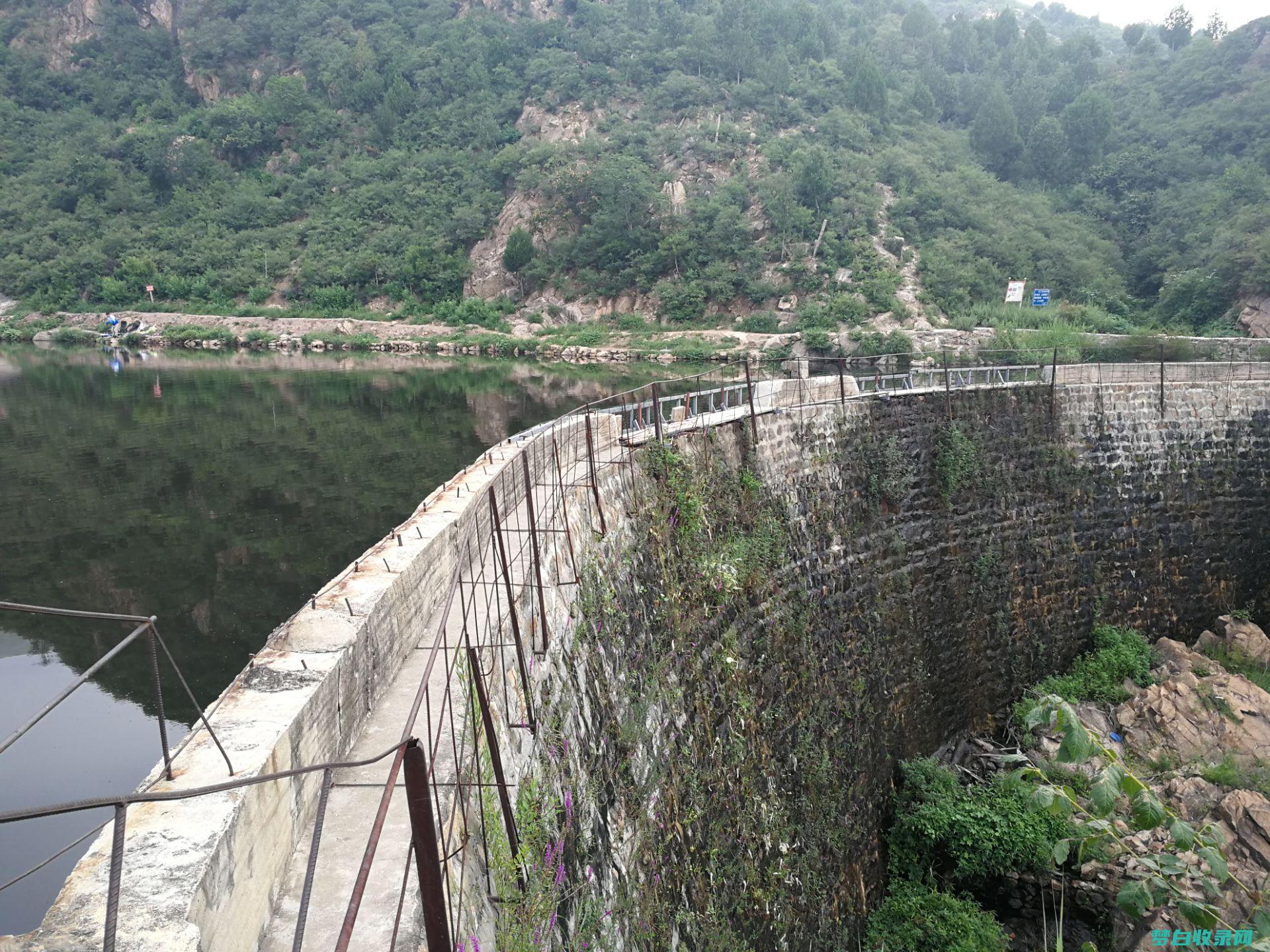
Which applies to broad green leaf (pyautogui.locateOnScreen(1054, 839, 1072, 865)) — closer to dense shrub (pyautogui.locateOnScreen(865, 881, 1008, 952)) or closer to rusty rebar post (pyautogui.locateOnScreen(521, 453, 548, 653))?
rusty rebar post (pyautogui.locateOnScreen(521, 453, 548, 653))

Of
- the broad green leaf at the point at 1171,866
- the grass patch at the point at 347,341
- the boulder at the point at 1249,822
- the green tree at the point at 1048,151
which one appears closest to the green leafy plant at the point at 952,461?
the boulder at the point at 1249,822

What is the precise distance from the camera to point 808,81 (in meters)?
76.3

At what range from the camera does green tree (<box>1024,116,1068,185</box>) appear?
220 ft

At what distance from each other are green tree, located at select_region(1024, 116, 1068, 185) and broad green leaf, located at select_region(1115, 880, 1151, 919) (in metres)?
75.0

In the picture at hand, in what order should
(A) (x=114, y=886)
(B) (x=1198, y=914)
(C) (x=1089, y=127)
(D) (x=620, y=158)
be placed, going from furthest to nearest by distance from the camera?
(C) (x=1089, y=127) → (D) (x=620, y=158) → (B) (x=1198, y=914) → (A) (x=114, y=886)

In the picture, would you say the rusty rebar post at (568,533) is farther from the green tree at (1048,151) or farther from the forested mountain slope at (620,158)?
the green tree at (1048,151)

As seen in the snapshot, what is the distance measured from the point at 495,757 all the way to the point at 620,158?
65305mm

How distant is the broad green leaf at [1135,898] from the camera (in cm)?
385

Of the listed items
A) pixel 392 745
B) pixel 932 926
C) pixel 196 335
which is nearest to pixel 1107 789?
pixel 392 745

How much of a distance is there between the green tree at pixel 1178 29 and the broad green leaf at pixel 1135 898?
330 feet

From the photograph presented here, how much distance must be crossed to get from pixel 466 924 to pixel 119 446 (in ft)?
78.4

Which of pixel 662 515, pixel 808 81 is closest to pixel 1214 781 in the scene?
pixel 662 515

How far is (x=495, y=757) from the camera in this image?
14.1ft

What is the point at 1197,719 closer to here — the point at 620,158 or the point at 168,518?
the point at 168,518
